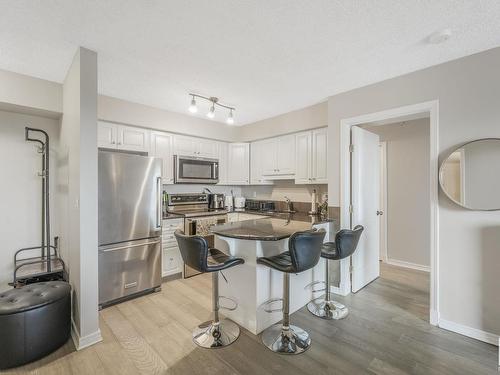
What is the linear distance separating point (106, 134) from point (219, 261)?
2481 mm

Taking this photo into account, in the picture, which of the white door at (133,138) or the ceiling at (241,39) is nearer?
the ceiling at (241,39)

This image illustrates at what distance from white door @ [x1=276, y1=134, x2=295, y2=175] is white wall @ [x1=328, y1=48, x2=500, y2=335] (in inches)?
72.4

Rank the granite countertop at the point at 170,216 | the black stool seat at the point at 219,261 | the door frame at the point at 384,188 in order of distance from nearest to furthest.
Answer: the black stool seat at the point at 219,261, the granite countertop at the point at 170,216, the door frame at the point at 384,188

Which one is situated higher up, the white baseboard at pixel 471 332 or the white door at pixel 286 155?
the white door at pixel 286 155

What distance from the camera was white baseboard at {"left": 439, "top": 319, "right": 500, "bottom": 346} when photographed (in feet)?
6.93

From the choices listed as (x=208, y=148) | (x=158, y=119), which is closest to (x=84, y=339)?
(x=158, y=119)

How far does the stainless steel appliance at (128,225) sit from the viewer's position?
2766mm

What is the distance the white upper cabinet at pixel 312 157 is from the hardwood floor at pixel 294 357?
1.82m

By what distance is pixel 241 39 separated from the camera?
2.01 meters

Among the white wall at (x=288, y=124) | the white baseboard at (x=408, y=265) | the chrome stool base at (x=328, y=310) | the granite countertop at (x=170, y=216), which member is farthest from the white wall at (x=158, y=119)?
the white baseboard at (x=408, y=265)

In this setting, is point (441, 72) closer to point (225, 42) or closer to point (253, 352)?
point (225, 42)

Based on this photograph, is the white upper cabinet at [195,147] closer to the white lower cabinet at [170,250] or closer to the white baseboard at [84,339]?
the white lower cabinet at [170,250]

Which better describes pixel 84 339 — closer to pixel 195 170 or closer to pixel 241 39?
pixel 195 170

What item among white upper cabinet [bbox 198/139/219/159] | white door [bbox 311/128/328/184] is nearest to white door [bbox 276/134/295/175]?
white door [bbox 311/128/328/184]
